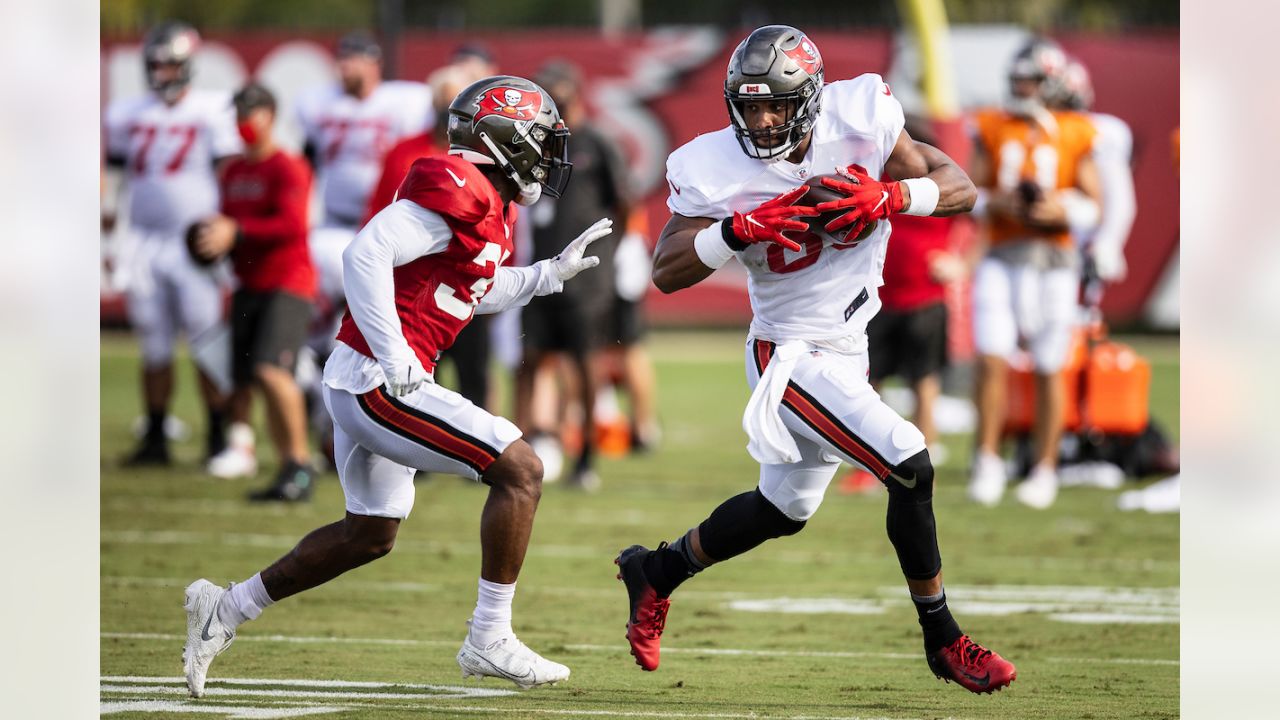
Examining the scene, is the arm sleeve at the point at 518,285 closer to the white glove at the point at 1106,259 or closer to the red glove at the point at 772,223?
the red glove at the point at 772,223

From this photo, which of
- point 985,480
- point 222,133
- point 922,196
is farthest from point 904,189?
point 222,133

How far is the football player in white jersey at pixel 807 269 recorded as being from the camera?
4555 mm

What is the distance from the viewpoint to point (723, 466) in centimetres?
1005

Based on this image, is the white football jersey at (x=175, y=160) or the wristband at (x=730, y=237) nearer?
the wristband at (x=730, y=237)

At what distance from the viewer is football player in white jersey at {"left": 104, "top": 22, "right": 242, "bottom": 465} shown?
31.8 feet

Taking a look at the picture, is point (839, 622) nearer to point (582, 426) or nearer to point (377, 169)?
point (582, 426)

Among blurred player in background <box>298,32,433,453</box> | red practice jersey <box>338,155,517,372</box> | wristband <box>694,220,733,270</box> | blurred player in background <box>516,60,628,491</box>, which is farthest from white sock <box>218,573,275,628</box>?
blurred player in background <box>298,32,433,453</box>

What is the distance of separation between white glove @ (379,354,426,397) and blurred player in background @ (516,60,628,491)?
14.8 feet

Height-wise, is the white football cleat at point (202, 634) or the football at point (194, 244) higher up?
the white football cleat at point (202, 634)

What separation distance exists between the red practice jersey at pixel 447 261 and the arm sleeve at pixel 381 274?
10cm

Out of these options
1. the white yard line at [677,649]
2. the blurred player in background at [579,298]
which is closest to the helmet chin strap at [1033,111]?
the blurred player in background at [579,298]

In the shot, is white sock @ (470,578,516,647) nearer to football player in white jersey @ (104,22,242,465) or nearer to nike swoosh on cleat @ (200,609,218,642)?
nike swoosh on cleat @ (200,609,218,642)

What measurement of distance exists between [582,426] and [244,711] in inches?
184
